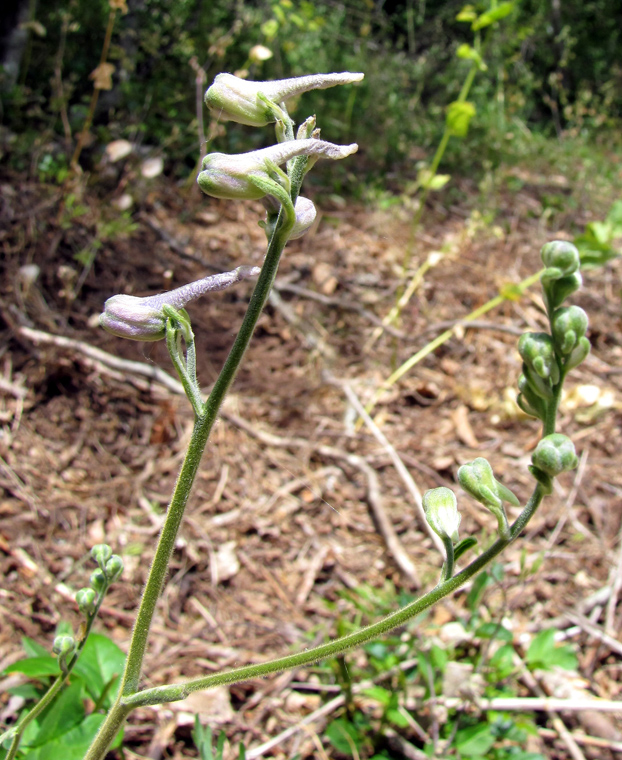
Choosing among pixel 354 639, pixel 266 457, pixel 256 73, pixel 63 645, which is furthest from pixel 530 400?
pixel 256 73

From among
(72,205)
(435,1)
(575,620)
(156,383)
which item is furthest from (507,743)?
(435,1)

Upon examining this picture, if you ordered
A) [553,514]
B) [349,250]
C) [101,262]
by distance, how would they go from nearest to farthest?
[553,514] → [101,262] → [349,250]

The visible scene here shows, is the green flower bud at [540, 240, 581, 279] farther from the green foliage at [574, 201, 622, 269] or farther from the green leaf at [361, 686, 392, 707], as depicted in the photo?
the green foliage at [574, 201, 622, 269]

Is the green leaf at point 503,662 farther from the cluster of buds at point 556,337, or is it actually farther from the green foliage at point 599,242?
the green foliage at point 599,242

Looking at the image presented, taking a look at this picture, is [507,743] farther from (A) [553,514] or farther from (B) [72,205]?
(B) [72,205]

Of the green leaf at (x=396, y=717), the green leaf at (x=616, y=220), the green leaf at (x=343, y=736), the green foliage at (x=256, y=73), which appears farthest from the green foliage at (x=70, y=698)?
the green leaf at (x=616, y=220)

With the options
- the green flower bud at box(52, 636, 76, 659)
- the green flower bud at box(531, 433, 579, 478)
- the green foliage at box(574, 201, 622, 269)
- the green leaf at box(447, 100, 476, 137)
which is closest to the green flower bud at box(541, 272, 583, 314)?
the green flower bud at box(531, 433, 579, 478)

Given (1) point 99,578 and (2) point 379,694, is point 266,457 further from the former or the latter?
(1) point 99,578
